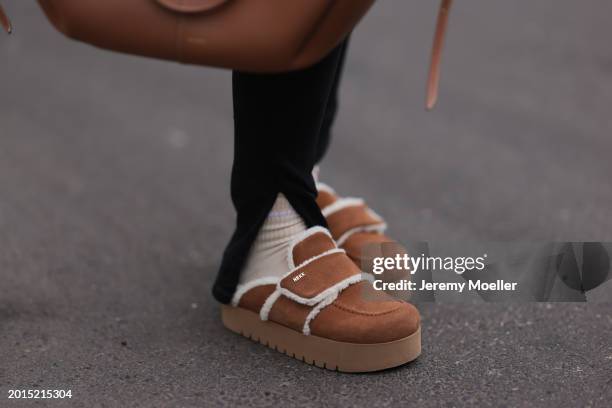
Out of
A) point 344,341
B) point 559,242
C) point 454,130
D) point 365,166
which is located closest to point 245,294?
point 344,341

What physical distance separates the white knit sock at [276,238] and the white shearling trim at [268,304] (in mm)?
36

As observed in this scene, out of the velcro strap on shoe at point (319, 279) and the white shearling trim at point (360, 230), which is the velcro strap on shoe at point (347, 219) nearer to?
the white shearling trim at point (360, 230)

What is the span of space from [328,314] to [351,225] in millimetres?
352

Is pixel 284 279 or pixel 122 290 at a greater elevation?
pixel 284 279

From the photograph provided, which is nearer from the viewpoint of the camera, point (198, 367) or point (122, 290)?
point (198, 367)

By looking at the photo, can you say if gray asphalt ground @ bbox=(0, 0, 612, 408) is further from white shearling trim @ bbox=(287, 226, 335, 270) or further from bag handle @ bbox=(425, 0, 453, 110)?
bag handle @ bbox=(425, 0, 453, 110)

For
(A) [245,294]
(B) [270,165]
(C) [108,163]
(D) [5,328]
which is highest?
(B) [270,165]

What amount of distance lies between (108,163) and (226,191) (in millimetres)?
391

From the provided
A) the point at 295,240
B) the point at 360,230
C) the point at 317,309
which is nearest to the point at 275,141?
the point at 295,240

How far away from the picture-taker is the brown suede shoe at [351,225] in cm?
180

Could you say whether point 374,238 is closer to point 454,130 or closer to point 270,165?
point 270,165

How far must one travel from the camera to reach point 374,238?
184 centimetres

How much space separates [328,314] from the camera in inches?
59.4

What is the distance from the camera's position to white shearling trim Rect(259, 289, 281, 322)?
5.17 ft
